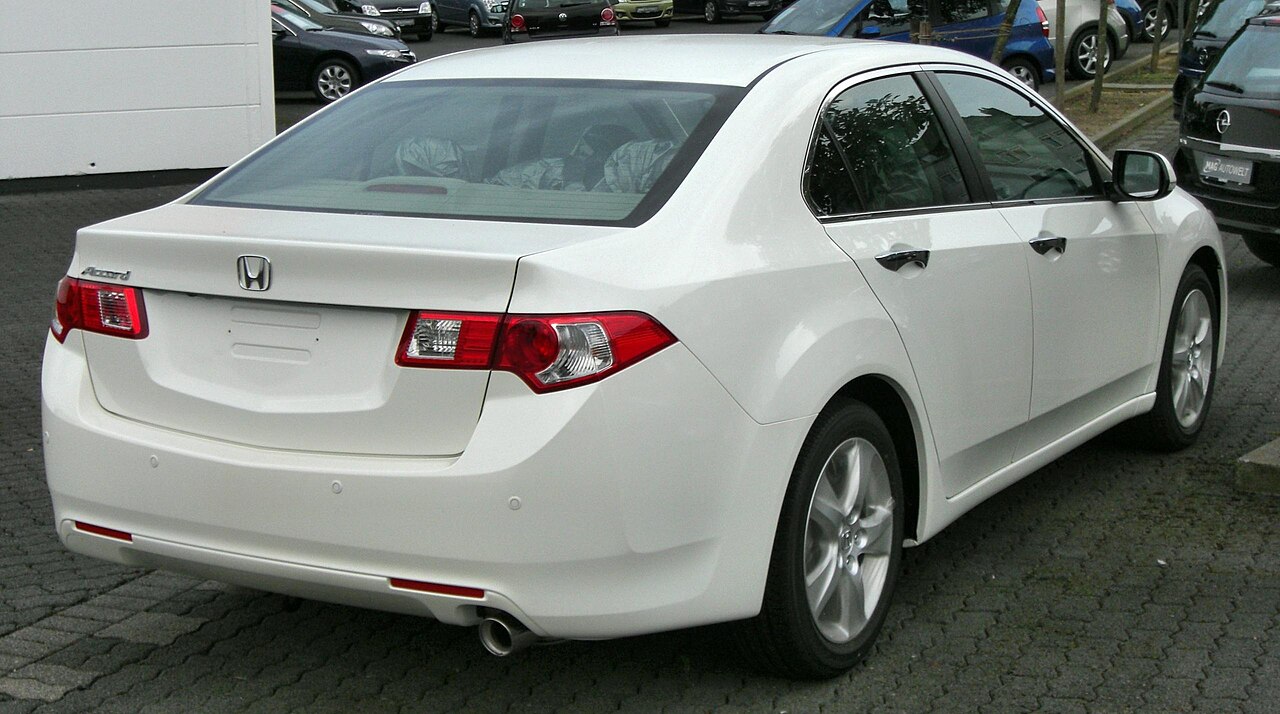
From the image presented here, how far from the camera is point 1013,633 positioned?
4.40 m

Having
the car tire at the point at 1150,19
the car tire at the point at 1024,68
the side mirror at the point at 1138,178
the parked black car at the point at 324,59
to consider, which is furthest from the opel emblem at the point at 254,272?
the car tire at the point at 1150,19

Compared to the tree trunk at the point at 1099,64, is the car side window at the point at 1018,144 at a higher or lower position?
higher

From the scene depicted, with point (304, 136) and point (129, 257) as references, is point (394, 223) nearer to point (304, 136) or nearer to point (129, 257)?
point (129, 257)

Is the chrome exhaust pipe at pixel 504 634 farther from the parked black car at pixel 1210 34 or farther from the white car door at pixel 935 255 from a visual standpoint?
the parked black car at pixel 1210 34

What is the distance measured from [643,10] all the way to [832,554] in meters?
31.6

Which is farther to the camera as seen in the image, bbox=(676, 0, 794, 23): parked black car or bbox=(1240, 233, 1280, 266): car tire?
bbox=(676, 0, 794, 23): parked black car

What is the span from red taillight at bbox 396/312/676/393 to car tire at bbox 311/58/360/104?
1862 centimetres

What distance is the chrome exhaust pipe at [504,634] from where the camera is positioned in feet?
11.4

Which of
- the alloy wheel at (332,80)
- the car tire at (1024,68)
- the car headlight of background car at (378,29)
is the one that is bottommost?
the alloy wheel at (332,80)

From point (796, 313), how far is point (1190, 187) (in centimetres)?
716

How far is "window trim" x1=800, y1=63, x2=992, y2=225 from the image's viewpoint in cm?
406

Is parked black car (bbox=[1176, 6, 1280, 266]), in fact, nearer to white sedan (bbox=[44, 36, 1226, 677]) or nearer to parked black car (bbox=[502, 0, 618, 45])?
white sedan (bbox=[44, 36, 1226, 677])

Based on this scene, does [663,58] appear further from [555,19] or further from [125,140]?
[555,19]

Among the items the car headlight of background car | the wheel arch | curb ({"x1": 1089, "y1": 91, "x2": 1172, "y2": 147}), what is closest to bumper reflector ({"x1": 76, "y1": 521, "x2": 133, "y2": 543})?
the wheel arch
